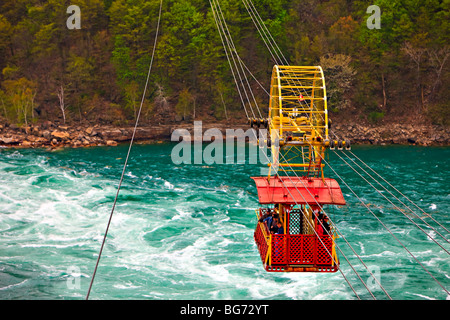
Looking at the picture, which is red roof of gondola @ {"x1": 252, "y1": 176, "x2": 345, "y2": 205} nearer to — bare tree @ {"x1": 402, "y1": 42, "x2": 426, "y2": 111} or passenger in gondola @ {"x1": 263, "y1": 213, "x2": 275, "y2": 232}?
passenger in gondola @ {"x1": 263, "y1": 213, "x2": 275, "y2": 232}

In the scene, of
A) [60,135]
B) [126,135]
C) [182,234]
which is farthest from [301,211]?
[126,135]

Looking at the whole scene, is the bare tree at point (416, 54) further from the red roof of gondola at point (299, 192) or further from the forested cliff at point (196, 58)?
the red roof of gondola at point (299, 192)

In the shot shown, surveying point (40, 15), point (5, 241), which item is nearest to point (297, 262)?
point (5, 241)

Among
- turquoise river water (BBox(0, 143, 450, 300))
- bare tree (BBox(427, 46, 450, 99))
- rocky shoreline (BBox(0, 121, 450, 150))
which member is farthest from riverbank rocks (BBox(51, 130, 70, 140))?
bare tree (BBox(427, 46, 450, 99))

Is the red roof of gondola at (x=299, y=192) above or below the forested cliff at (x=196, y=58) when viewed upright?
below

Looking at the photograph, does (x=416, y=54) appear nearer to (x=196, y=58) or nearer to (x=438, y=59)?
(x=438, y=59)

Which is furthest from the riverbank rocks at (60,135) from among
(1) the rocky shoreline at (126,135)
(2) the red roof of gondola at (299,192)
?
(2) the red roof of gondola at (299,192)

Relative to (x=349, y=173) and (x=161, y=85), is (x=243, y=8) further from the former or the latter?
(x=349, y=173)
